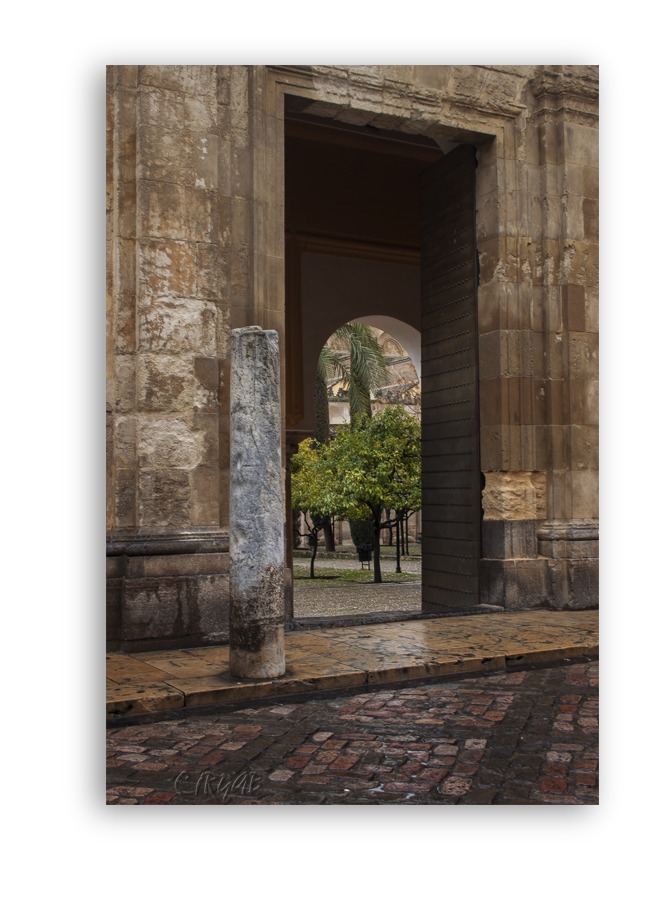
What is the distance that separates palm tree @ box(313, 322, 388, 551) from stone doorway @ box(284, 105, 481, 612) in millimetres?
8472

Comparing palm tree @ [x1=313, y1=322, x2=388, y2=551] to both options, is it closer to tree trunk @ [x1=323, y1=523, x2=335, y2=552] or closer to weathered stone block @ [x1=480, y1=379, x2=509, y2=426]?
tree trunk @ [x1=323, y1=523, x2=335, y2=552]

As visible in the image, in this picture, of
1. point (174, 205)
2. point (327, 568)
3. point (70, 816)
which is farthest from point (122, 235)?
point (327, 568)

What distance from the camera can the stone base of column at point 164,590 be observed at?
6242mm

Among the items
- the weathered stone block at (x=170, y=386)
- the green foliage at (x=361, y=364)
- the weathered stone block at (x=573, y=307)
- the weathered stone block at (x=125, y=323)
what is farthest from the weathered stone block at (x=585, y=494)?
the green foliage at (x=361, y=364)

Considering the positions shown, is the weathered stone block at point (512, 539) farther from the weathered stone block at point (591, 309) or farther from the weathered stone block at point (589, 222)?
the weathered stone block at point (589, 222)

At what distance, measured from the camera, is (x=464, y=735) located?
13.4 ft

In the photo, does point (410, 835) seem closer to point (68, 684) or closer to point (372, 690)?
point (68, 684)

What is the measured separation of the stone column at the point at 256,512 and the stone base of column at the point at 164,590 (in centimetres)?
128

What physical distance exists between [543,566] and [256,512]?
4.07 m

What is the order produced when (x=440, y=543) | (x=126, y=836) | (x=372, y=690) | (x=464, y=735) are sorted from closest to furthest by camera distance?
(x=126, y=836) < (x=464, y=735) < (x=372, y=690) < (x=440, y=543)

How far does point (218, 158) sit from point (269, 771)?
202 inches

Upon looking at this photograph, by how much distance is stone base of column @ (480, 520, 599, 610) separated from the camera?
810 centimetres

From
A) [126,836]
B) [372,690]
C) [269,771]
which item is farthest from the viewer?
[372,690]

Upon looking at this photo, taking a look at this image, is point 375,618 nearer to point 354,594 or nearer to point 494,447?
→ point 494,447
